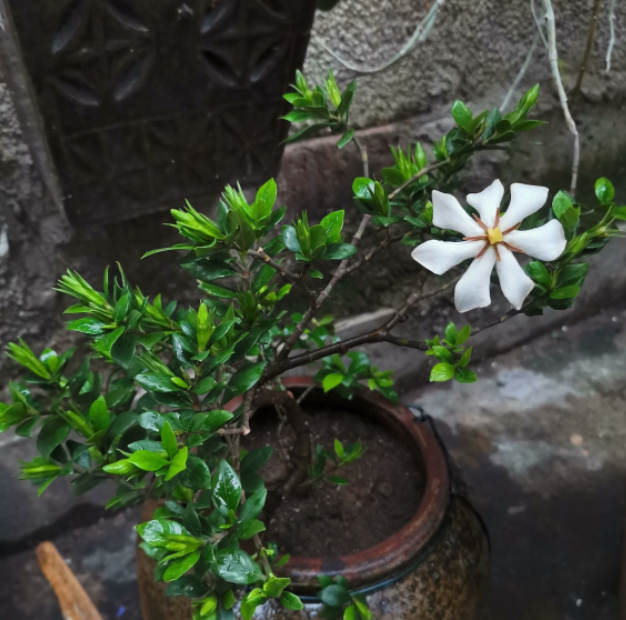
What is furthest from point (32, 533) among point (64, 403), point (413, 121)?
point (413, 121)

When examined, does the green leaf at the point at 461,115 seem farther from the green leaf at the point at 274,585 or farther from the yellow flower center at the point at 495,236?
the green leaf at the point at 274,585

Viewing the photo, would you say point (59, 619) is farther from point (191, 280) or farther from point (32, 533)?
point (191, 280)

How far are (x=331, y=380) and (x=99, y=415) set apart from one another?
0.34 meters

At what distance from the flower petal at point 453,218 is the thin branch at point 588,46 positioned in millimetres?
1051

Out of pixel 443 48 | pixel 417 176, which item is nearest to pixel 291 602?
pixel 417 176

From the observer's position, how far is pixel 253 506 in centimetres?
54

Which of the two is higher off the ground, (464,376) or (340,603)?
(464,376)

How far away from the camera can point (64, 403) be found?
28.4 inches

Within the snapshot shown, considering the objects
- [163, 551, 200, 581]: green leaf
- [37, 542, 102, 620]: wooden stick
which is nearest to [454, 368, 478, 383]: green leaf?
[163, 551, 200, 581]: green leaf

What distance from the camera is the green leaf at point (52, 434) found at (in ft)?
2.05

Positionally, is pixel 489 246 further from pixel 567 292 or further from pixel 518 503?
pixel 518 503

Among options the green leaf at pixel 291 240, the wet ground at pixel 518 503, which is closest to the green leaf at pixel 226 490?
the green leaf at pixel 291 240

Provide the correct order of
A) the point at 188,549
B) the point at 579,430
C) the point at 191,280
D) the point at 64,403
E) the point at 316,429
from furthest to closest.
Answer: the point at 579,430, the point at 191,280, the point at 316,429, the point at 64,403, the point at 188,549

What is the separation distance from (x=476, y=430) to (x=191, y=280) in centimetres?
82
